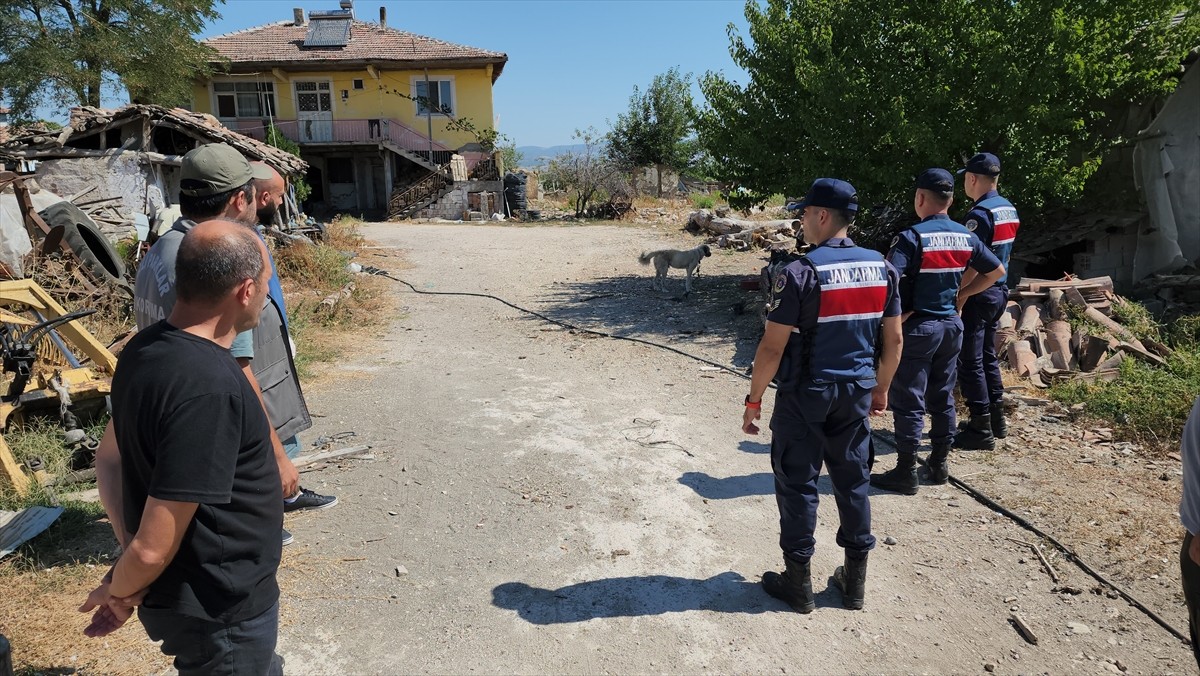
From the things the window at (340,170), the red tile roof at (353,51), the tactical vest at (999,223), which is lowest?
the tactical vest at (999,223)

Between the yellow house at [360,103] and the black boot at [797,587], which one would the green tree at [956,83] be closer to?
the black boot at [797,587]

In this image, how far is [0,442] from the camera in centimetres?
408

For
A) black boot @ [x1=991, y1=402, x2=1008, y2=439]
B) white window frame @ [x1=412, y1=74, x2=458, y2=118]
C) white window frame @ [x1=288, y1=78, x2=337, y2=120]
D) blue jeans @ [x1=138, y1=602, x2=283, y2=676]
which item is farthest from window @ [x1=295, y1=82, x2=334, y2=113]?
blue jeans @ [x1=138, y1=602, x2=283, y2=676]

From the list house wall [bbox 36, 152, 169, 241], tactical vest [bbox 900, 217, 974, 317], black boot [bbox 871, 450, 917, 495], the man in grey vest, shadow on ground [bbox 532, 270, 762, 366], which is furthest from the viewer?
house wall [bbox 36, 152, 169, 241]

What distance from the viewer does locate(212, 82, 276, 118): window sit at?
28.5 meters

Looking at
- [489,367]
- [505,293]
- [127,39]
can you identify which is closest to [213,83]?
[127,39]

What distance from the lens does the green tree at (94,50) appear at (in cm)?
1981

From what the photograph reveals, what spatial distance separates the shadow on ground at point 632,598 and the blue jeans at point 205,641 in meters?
1.55

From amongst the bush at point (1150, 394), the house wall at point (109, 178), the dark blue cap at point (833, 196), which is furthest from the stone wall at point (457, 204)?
Answer: the dark blue cap at point (833, 196)

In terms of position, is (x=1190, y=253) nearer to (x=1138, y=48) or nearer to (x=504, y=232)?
(x=1138, y=48)

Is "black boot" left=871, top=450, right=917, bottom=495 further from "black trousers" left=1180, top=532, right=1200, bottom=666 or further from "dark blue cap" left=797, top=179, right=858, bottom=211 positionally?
"black trousers" left=1180, top=532, right=1200, bottom=666

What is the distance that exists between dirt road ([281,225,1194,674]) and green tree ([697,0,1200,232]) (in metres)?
3.99

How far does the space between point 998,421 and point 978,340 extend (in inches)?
29.7

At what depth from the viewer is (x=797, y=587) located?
3.31 metres
